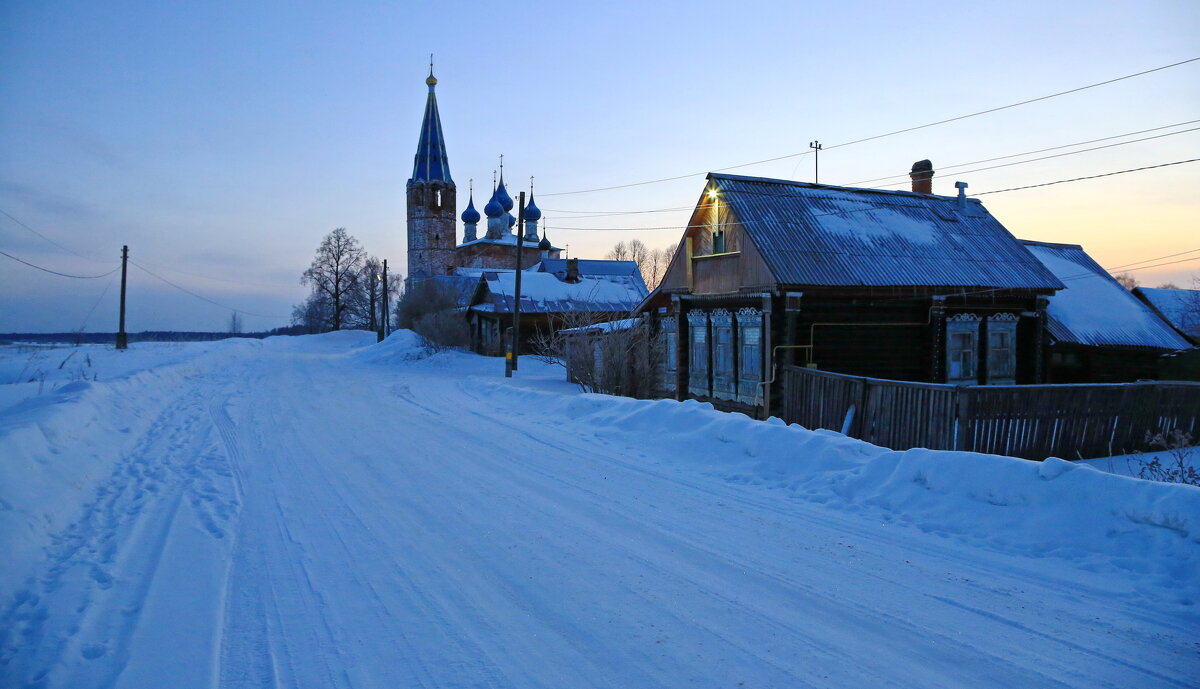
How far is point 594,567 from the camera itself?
5309 millimetres

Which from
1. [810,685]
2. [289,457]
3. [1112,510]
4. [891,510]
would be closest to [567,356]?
[289,457]

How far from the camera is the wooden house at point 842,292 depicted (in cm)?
1550

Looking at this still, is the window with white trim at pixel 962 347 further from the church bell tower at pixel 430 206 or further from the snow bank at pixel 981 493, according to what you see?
the church bell tower at pixel 430 206

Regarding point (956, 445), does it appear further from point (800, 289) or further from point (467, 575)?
point (467, 575)

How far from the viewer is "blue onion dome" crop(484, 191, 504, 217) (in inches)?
2847

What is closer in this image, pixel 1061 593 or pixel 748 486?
pixel 1061 593

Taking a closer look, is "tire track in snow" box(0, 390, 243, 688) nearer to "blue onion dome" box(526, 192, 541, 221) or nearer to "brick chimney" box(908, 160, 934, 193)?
"brick chimney" box(908, 160, 934, 193)

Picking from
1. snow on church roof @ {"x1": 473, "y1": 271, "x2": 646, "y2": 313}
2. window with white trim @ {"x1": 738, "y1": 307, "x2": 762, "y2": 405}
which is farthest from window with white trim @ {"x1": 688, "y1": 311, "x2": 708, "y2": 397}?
snow on church roof @ {"x1": 473, "y1": 271, "x2": 646, "y2": 313}

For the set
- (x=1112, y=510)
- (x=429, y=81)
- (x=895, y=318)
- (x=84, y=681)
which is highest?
(x=429, y=81)

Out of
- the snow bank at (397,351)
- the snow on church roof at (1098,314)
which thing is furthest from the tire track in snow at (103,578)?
the snow bank at (397,351)

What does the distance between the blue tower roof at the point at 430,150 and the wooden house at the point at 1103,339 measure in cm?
6036

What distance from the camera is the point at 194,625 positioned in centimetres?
436

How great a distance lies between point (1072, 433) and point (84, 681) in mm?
12312

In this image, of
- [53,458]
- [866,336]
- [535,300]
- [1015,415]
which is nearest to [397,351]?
[535,300]
